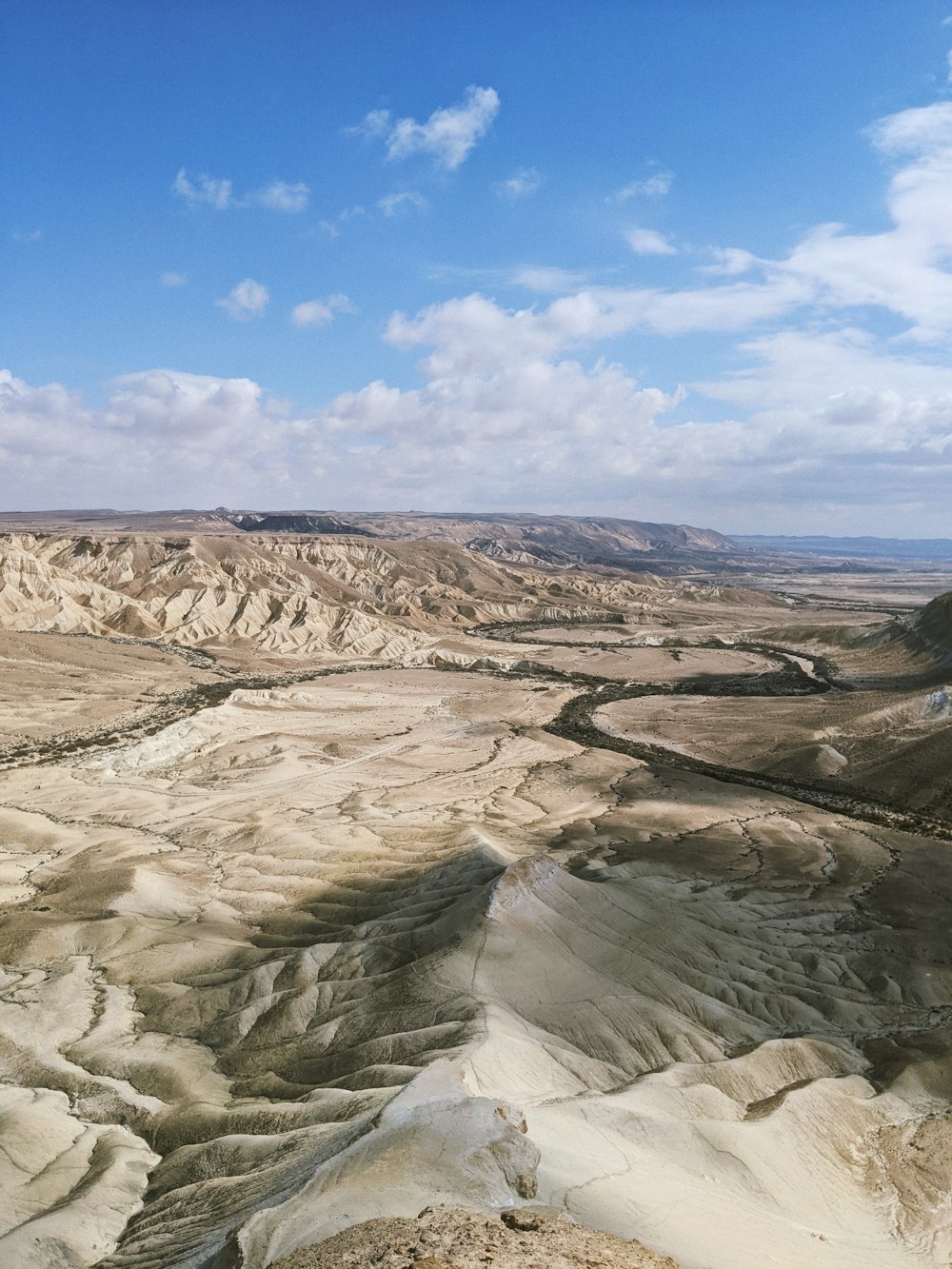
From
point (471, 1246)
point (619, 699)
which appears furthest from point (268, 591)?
point (471, 1246)

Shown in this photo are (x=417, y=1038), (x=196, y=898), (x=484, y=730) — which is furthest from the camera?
(x=484, y=730)

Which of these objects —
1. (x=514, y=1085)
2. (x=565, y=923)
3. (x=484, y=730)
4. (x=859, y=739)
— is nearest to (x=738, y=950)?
(x=565, y=923)

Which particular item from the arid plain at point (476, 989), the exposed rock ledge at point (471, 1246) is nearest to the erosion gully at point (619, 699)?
the arid plain at point (476, 989)

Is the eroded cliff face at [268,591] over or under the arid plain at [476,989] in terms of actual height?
over

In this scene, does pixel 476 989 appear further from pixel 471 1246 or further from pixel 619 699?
pixel 619 699

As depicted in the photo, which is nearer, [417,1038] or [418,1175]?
[418,1175]

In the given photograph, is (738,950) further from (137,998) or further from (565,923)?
(137,998)

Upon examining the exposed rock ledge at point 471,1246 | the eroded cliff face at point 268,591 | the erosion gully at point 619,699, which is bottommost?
the erosion gully at point 619,699

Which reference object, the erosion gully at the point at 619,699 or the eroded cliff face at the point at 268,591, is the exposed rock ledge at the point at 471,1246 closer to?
the erosion gully at the point at 619,699

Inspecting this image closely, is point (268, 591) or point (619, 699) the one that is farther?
point (268, 591)
